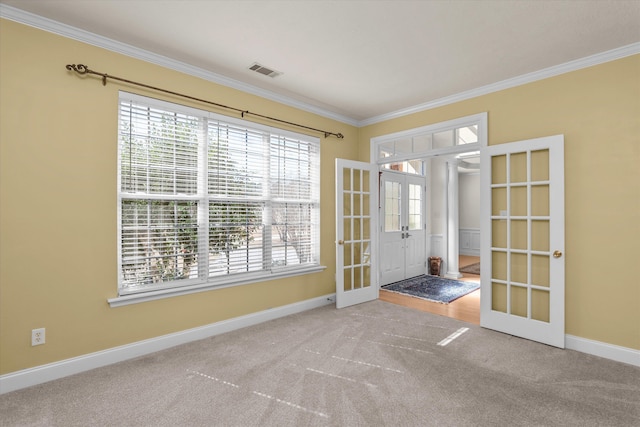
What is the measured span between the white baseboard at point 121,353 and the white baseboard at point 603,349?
3.05 meters

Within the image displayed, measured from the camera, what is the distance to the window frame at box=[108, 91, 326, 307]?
9.16ft

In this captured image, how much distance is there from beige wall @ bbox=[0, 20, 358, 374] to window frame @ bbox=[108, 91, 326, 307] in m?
0.08

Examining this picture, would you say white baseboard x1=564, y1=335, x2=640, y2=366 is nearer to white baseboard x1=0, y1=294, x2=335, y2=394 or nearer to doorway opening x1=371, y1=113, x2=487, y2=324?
doorway opening x1=371, y1=113, x2=487, y2=324

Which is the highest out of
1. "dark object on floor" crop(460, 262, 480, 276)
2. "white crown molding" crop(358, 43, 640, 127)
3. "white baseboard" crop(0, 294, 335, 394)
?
"white crown molding" crop(358, 43, 640, 127)

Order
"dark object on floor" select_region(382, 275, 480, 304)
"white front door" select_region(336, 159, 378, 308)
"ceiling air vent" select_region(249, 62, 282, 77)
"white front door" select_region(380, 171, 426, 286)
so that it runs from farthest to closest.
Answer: "white front door" select_region(380, 171, 426, 286) → "dark object on floor" select_region(382, 275, 480, 304) → "white front door" select_region(336, 159, 378, 308) → "ceiling air vent" select_region(249, 62, 282, 77)

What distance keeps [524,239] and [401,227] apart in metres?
2.68

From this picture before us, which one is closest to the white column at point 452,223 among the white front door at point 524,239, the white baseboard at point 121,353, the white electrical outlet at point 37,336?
the white front door at point 524,239

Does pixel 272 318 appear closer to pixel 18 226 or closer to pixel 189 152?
pixel 189 152

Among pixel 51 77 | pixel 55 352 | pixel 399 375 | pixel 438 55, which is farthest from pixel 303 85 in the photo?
pixel 55 352

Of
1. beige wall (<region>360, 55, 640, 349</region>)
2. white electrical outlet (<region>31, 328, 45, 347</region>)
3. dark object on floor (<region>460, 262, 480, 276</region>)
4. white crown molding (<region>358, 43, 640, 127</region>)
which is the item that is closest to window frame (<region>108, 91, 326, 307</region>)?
white electrical outlet (<region>31, 328, 45, 347</region>)

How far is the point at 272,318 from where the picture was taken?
3.82 m

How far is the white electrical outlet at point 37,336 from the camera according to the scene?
2.37 meters

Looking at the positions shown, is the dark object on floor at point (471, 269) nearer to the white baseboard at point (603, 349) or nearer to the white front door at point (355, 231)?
the white front door at point (355, 231)

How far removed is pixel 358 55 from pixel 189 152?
77.0 inches
